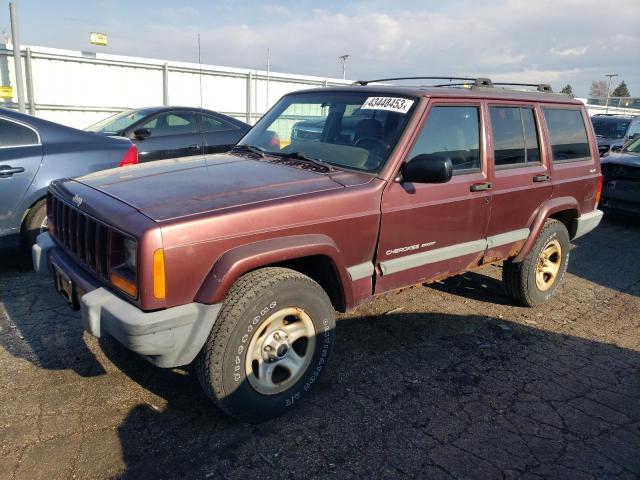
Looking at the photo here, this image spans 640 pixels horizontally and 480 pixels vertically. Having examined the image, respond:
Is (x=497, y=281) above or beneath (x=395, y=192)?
beneath

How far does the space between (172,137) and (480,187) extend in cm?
510

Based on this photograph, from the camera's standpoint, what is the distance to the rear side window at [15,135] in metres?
4.72

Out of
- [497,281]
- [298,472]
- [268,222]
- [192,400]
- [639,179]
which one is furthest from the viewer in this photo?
[639,179]

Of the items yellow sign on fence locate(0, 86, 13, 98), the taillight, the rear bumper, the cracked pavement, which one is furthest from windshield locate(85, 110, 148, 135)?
the rear bumper

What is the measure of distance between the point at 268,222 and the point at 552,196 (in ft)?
9.68

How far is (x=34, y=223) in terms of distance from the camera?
4.76 meters

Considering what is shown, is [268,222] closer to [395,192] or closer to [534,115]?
[395,192]

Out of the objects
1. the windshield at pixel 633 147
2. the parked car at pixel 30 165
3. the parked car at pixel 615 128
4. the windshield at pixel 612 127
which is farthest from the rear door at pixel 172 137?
the windshield at pixel 612 127

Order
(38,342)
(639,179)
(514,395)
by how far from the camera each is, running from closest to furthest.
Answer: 1. (514,395)
2. (38,342)
3. (639,179)

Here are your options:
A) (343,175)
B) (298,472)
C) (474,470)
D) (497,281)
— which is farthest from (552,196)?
(298,472)

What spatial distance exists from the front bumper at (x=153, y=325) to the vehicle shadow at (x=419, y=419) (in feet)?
1.73

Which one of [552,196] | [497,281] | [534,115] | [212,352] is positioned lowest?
[497,281]

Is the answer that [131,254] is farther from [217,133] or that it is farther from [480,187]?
[217,133]

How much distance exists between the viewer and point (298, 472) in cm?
246
